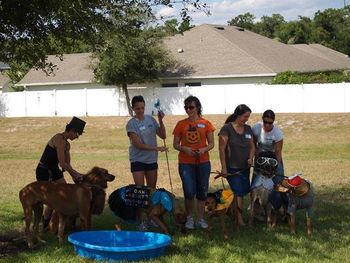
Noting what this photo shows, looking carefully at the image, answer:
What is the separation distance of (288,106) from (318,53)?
1730cm

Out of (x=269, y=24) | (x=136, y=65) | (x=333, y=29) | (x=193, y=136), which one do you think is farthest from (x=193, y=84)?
(x=269, y=24)

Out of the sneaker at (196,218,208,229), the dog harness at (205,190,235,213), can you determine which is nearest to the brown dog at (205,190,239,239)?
the dog harness at (205,190,235,213)

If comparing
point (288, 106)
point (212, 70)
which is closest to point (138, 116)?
point (288, 106)

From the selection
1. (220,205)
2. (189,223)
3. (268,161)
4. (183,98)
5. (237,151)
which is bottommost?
(189,223)

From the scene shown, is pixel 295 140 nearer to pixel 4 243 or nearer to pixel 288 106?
pixel 288 106

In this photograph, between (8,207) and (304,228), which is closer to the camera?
(304,228)

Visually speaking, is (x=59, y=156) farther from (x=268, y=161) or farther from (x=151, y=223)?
(x=268, y=161)

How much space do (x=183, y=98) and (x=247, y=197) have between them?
25265mm

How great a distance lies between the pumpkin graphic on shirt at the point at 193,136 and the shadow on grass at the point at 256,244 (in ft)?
4.26

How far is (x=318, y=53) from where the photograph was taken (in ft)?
163

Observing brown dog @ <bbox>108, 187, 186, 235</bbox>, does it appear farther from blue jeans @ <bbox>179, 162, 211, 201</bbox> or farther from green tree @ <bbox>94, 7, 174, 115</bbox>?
green tree @ <bbox>94, 7, 174, 115</bbox>

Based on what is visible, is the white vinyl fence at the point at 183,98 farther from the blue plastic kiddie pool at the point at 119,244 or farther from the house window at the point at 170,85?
the blue plastic kiddie pool at the point at 119,244

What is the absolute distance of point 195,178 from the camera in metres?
8.44

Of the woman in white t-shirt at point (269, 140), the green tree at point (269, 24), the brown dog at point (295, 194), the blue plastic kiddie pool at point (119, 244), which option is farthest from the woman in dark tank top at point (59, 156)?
the green tree at point (269, 24)
